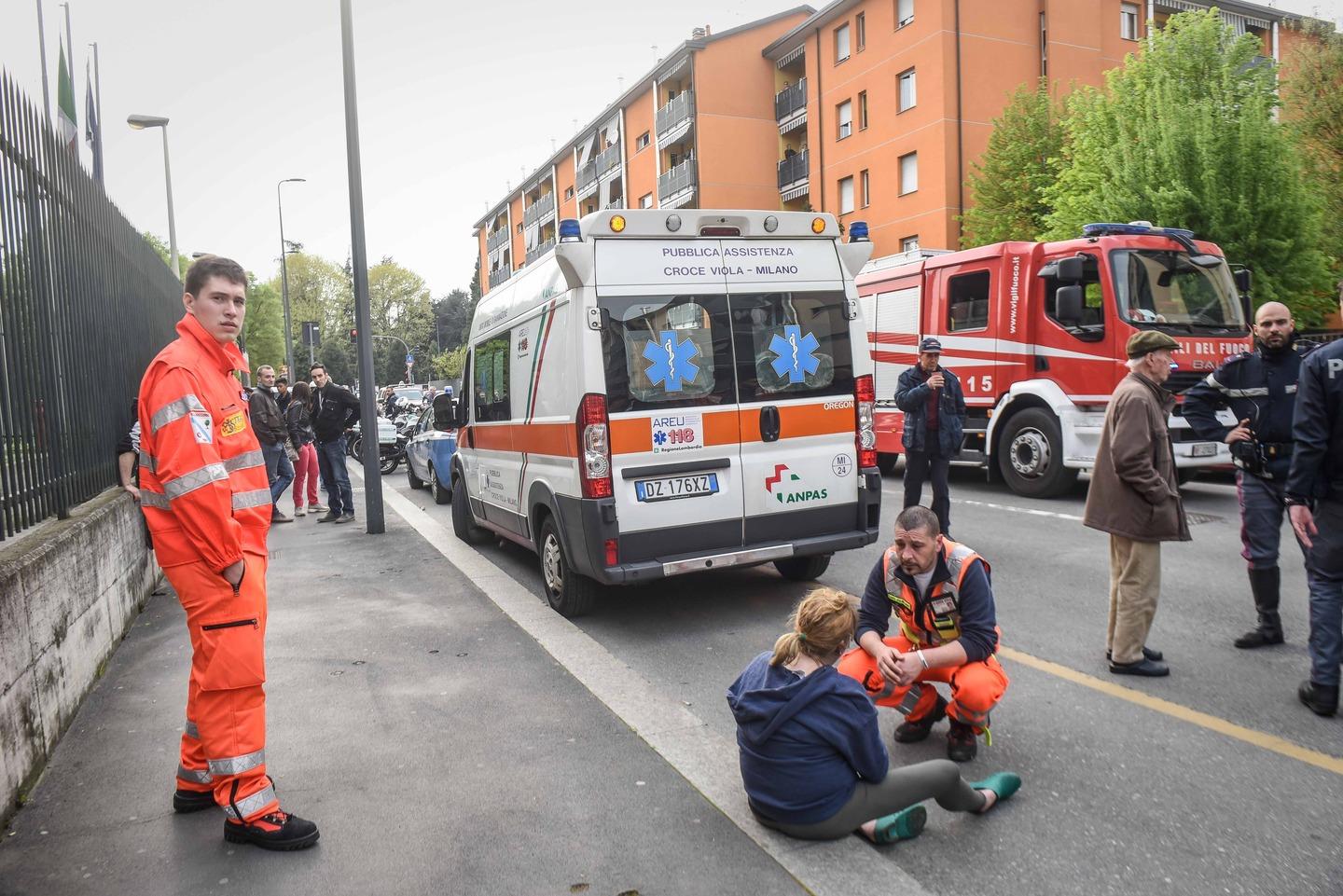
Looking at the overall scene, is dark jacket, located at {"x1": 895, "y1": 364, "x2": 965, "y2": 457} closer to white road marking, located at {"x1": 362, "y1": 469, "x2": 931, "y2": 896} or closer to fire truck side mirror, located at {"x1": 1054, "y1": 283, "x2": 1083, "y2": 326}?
fire truck side mirror, located at {"x1": 1054, "y1": 283, "x2": 1083, "y2": 326}

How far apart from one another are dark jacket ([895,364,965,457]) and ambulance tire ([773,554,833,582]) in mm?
1691

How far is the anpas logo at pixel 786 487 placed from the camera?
19.6 feet

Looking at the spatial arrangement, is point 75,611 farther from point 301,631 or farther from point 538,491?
point 538,491

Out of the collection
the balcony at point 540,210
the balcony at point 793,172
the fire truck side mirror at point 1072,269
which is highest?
the balcony at point 540,210

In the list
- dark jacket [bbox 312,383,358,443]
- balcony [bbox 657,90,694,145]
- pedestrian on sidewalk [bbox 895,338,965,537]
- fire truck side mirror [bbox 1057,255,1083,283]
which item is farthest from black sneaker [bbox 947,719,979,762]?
balcony [bbox 657,90,694,145]

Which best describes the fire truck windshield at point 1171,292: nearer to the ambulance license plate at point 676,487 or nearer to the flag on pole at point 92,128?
the ambulance license plate at point 676,487

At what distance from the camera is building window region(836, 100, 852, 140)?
1255 inches

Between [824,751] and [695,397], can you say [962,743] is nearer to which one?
[824,751]

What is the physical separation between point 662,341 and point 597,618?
1830mm

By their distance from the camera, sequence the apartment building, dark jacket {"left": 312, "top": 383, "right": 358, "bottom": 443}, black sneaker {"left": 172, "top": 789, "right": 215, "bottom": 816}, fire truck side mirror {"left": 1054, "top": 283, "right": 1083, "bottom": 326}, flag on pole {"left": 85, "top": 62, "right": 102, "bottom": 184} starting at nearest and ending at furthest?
black sneaker {"left": 172, "top": 789, "right": 215, "bottom": 816}, fire truck side mirror {"left": 1054, "top": 283, "right": 1083, "bottom": 326}, dark jacket {"left": 312, "top": 383, "right": 358, "bottom": 443}, flag on pole {"left": 85, "top": 62, "right": 102, "bottom": 184}, the apartment building

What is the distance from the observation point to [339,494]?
11719mm

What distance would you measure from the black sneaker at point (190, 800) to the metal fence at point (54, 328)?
1.55m

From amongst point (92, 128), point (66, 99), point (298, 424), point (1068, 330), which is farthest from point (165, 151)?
point (1068, 330)

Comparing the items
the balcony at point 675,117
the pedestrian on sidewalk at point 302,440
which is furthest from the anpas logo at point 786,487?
the balcony at point 675,117
